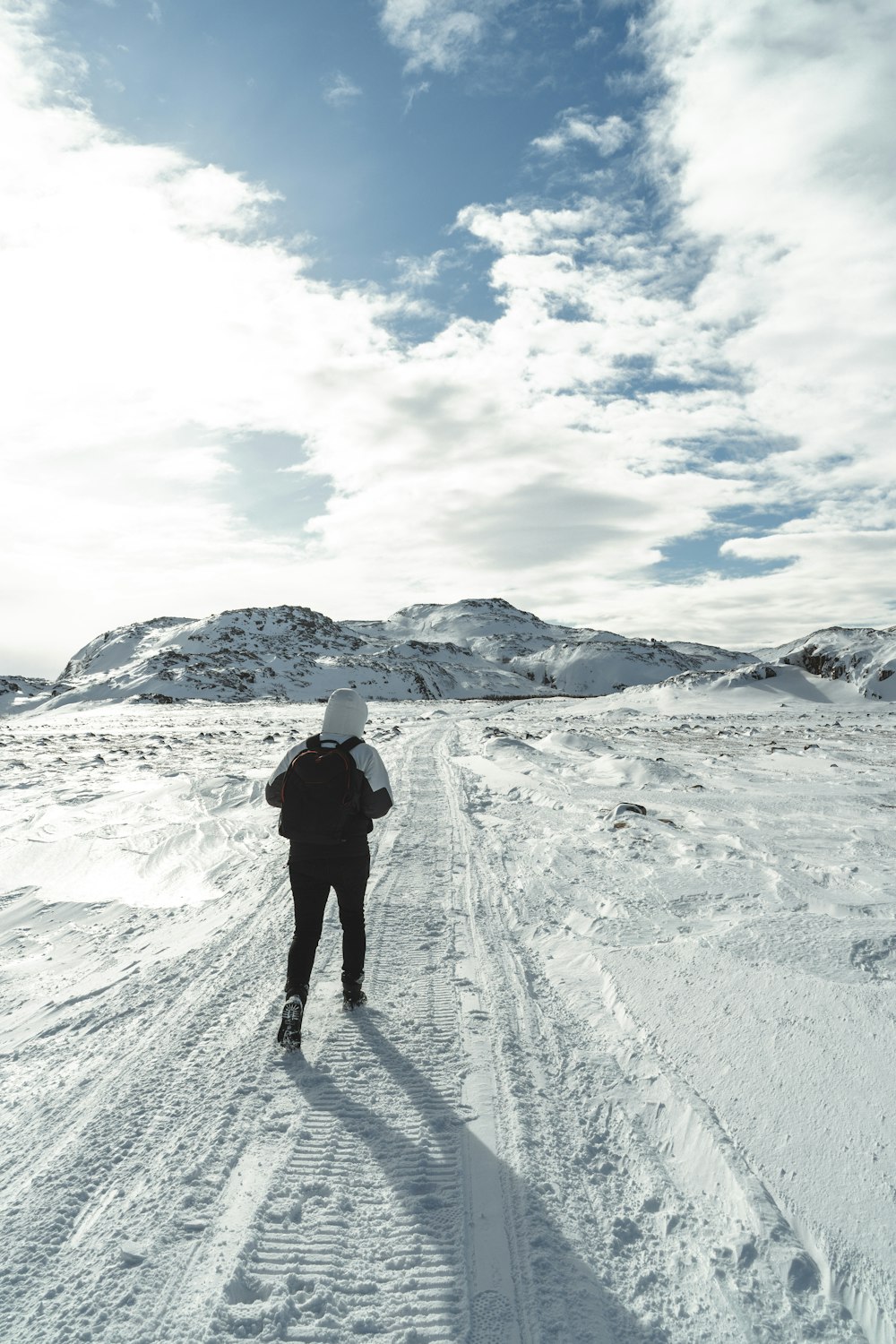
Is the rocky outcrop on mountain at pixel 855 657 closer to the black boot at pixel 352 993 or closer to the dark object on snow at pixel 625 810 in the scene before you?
the dark object on snow at pixel 625 810

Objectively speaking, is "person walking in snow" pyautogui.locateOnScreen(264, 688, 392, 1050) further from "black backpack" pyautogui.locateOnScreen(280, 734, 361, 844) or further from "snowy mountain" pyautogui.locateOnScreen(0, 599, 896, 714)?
"snowy mountain" pyautogui.locateOnScreen(0, 599, 896, 714)

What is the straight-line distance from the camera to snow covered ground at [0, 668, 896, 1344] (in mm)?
2414

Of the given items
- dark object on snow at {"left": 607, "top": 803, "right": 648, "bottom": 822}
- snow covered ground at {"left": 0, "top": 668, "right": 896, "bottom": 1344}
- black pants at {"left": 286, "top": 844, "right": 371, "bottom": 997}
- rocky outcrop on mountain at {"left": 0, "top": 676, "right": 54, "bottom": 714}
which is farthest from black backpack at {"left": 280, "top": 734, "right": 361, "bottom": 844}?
rocky outcrop on mountain at {"left": 0, "top": 676, "right": 54, "bottom": 714}

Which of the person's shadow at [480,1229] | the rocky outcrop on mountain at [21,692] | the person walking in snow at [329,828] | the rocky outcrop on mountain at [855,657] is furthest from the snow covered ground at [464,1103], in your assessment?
the rocky outcrop on mountain at [21,692]

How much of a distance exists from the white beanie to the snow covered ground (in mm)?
1818

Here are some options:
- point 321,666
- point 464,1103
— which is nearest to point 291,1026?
point 464,1103

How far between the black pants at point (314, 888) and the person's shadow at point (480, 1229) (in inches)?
23.1

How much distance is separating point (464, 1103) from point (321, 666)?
82.8 m

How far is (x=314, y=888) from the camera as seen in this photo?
4277mm

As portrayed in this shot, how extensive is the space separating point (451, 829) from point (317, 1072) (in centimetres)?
583

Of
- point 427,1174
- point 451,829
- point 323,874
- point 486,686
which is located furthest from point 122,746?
point 486,686

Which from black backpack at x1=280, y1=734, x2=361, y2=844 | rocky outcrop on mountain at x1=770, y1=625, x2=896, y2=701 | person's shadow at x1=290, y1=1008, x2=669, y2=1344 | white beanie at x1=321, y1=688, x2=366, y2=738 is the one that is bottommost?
person's shadow at x1=290, y1=1008, x2=669, y2=1344

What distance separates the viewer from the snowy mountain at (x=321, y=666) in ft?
155

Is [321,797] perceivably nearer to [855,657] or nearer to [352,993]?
[352,993]
